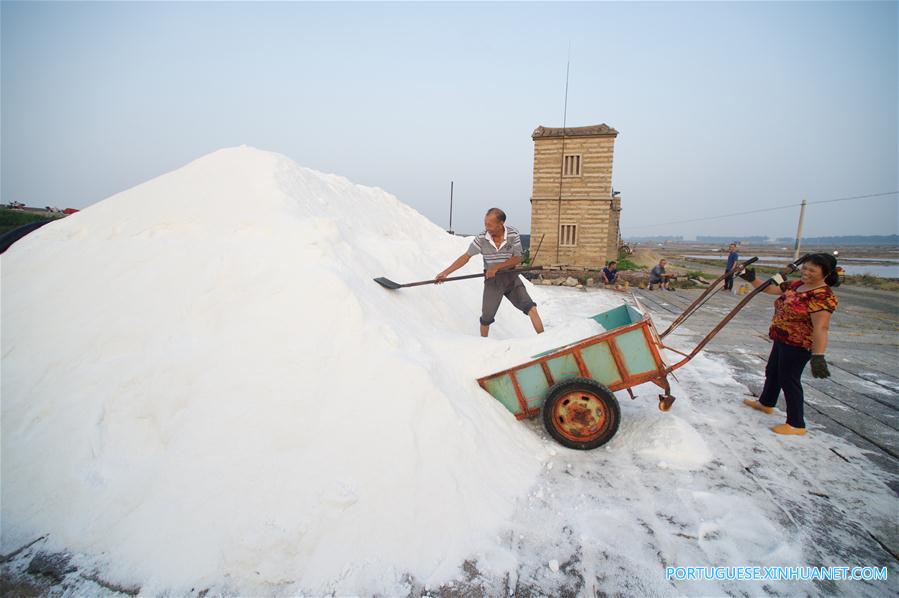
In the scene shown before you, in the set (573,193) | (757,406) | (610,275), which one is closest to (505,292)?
(757,406)

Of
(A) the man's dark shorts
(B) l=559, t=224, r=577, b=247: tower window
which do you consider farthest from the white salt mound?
(B) l=559, t=224, r=577, b=247: tower window

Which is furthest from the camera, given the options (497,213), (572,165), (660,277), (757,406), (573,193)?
(573,193)

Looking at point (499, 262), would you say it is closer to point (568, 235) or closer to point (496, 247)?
point (496, 247)

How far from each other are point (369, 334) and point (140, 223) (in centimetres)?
325

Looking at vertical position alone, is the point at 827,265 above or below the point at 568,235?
below

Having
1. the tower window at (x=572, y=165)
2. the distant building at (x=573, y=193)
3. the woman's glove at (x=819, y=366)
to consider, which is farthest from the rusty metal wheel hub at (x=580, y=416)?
the tower window at (x=572, y=165)

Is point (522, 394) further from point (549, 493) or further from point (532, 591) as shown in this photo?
point (532, 591)

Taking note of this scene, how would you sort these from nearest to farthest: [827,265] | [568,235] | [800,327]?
1. [827,265]
2. [800,327]
3. [568,235]

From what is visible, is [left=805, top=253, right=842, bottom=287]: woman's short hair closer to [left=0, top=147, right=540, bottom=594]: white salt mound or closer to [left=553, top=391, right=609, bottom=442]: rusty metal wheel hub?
[left=553, top=391, right=609, bottom=442]: rusty metal wheel hub

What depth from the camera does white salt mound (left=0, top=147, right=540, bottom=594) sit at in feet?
6.79

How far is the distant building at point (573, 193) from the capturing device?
51.2ft

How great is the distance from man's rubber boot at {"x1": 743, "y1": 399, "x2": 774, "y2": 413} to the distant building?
41.1 ft

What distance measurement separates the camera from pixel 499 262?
4.45 metres

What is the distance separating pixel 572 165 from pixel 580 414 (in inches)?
586
